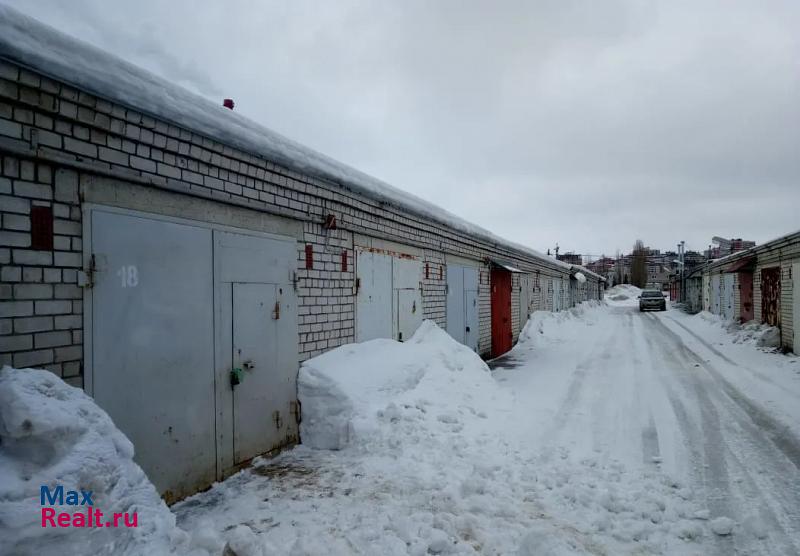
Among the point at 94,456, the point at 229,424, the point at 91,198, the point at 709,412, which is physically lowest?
the point at 709,412

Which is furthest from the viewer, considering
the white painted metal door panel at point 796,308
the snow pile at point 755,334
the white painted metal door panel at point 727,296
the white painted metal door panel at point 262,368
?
the white painted metal door panel at point 727,296

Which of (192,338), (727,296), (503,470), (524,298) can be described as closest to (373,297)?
(192,338)

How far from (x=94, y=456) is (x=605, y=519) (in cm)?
378

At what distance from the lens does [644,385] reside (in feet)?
29.5

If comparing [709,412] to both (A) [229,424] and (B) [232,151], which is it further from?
(B) [232,151]

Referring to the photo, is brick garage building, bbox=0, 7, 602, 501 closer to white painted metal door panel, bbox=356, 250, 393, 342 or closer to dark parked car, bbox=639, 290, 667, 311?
white painted metal door panel, bbox=356, 250, 393, 342

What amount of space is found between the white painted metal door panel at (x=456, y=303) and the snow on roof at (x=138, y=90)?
4764 millimetres

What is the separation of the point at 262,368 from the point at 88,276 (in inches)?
84.6

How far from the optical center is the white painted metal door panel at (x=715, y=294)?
77.6 ft

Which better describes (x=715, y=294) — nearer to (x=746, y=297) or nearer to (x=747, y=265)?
(x=746, y=297)

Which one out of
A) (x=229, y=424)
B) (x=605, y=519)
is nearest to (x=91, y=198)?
(x=229, y=424)

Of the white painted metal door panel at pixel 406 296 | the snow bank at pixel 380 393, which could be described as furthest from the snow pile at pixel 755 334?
the white painted metal door panel at pixel 406 296

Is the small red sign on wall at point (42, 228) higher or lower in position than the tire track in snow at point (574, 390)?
higher

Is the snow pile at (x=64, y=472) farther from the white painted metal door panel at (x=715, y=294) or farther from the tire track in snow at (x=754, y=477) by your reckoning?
the white painted metal door panel at (x=715, y=294)
